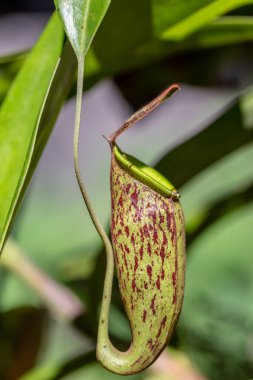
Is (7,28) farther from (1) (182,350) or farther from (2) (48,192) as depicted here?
(1) (182,350)

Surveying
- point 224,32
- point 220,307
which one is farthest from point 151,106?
point 220,307

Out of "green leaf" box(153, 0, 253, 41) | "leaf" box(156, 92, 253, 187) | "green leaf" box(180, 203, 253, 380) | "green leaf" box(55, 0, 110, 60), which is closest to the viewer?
"green leaf" box(55, 0, 110, 60)

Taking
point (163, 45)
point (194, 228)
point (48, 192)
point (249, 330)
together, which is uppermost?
point (163, 45)

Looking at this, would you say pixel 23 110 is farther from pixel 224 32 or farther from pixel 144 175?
pixel 224 32

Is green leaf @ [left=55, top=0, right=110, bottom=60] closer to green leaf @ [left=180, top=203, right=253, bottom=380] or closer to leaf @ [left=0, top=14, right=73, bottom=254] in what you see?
leaf @ [left=0, top=14, right=73, bottom=254]

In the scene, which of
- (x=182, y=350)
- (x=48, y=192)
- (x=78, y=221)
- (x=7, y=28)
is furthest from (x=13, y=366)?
(x=7, y=28)

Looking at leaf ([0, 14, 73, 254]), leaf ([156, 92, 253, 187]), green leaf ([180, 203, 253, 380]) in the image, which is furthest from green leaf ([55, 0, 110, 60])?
green leaf ([180, 203, 253, 380])
